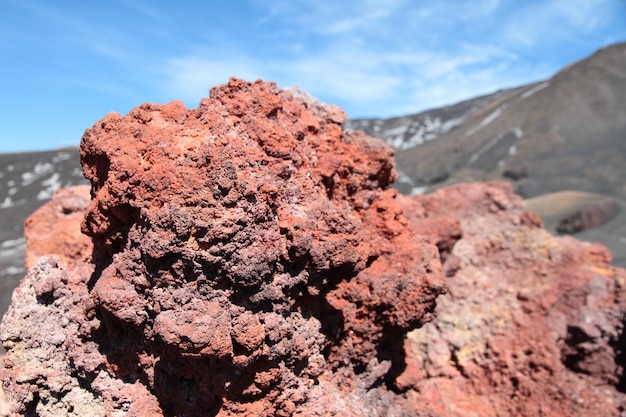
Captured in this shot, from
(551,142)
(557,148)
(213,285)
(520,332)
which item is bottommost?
(520,332)

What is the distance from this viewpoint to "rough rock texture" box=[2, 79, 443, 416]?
2189 mm

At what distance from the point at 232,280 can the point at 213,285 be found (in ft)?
0.33

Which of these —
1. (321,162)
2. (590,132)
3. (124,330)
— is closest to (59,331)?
(124,330)

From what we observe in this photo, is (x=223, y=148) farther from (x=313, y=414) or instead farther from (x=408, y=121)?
(x=408, y=121)

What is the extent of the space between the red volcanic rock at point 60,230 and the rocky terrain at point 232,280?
0.08 metres

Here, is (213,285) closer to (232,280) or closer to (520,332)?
(232,280)

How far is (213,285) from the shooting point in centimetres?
223

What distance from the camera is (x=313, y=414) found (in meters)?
2.45

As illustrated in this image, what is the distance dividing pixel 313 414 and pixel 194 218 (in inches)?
48.3

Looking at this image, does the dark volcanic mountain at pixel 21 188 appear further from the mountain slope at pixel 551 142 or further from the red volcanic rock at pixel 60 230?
the mountain slope at pixel 551 142

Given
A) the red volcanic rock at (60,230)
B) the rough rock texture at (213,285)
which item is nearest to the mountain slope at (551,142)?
the rough rock texture at (213,285)

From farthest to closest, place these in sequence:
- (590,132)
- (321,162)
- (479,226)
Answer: (590,132)
(479,226)
(321,162)

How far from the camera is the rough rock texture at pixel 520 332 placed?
3.62 meters

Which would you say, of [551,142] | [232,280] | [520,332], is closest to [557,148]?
[551,142]
